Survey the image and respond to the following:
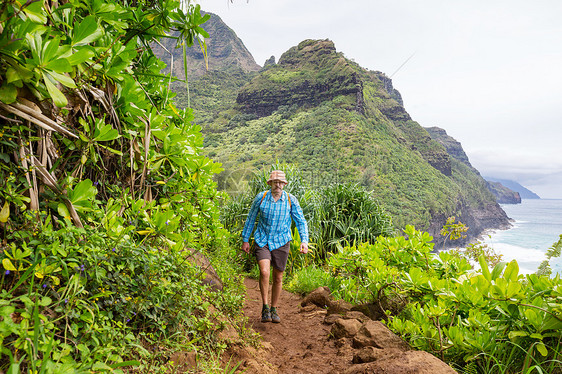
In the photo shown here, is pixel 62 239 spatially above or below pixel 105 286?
above

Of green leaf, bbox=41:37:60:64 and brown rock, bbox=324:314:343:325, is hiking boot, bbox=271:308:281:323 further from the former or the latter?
green leaf, bbox=41:37:60:64

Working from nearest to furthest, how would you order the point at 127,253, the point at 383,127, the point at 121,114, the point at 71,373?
the point at 71,373
the point at 127,253
the point at 121,114
the point at 383,127

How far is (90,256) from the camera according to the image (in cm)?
124

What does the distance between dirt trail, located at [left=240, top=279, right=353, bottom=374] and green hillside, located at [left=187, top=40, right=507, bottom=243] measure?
22.1m

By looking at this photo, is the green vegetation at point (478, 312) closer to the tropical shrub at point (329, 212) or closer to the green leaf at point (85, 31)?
the green leaf at point (85, 31)

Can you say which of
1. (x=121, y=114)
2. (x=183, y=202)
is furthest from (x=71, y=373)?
(x=183, y=202)

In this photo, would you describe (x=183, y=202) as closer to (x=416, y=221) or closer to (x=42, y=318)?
(x=42, y=318)

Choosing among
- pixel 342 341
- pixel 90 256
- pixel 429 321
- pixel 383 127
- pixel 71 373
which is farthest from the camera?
pixel 383 127

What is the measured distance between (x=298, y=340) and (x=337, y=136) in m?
42.2

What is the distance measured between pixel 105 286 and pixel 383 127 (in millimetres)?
55310

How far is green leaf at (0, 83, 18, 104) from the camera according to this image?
1.04m

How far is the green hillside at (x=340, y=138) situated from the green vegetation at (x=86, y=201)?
934 inches

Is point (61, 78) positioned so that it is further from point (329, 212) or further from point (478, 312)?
point (329, 212)

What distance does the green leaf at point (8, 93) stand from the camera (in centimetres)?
104
